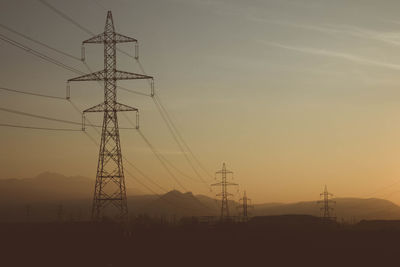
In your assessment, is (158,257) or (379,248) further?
(379,248)

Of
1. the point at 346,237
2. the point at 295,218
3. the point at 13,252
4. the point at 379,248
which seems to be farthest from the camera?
the point at 295,218

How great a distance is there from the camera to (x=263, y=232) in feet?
262

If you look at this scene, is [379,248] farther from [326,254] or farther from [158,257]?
[158,257]

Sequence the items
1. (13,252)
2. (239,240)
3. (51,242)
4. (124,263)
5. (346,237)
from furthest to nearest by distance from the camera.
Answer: (346,237) → (239,240) → (51,242) → (13,252) → (124,263)

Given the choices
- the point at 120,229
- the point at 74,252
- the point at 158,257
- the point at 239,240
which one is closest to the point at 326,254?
the point at 239,240

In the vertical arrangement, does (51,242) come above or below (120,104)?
below

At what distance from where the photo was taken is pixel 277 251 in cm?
6116

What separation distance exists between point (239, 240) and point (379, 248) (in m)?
15.8

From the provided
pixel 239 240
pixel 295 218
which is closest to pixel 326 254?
pixel 239 240

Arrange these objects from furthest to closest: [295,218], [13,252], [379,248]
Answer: [295,218] → [379,248] → [13,252]

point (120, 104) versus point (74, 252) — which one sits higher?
point (120, 104)

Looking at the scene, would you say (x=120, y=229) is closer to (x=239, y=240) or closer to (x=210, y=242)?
(x=210, y=242)

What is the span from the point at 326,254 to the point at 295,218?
306 feet

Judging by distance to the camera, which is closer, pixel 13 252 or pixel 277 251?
pixel 13 252
